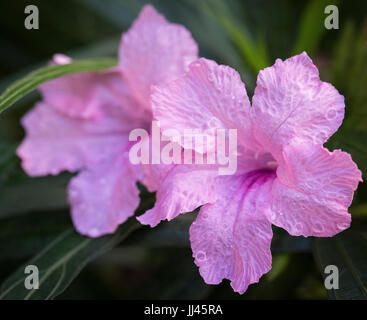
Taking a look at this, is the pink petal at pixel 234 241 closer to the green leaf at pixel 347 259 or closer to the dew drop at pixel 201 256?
the dew drop at pixel 201 256

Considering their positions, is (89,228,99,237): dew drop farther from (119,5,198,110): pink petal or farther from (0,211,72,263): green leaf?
(119,5,198,110): pink petal

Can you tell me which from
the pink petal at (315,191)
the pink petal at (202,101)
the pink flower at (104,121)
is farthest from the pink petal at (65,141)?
the pink petal at (315,191)

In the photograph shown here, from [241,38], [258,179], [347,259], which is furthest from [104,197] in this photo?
[241,38]

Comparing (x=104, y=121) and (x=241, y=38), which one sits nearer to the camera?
(x=104, y=121)

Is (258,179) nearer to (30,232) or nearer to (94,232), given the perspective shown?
(94,232)

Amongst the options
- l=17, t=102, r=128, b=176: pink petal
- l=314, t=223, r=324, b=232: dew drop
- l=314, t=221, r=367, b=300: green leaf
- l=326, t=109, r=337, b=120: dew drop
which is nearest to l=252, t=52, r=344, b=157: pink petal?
l=326, t=109, r=337, b=120: dew drop

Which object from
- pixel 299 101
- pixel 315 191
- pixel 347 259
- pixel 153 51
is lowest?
pixel 347 259
